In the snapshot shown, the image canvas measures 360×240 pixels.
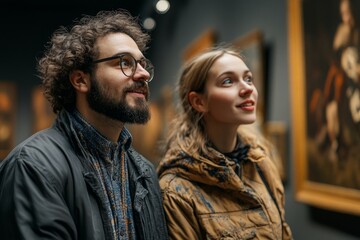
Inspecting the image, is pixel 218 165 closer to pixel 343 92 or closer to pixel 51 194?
pixel 51 194

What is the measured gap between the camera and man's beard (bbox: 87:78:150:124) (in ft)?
7.01

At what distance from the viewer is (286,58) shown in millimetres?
4375

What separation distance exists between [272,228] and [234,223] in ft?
0.74

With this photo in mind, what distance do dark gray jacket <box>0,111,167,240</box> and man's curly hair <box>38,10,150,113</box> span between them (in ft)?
0.61

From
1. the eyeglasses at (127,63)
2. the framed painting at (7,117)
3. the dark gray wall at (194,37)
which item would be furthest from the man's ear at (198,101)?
the framed painting at (7,117)

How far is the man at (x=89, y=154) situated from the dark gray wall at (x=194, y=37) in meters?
1.90

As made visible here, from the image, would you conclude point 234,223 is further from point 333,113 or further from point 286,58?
point 286,58

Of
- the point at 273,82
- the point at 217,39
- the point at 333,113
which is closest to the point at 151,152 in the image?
the point at 217,39

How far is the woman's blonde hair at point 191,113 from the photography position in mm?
2580

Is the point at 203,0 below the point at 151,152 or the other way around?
the other way around

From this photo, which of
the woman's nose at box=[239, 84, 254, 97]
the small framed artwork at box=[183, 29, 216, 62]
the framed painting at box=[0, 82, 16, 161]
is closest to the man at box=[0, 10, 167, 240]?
the woman's nose at box=[239, 84, 254, 97]

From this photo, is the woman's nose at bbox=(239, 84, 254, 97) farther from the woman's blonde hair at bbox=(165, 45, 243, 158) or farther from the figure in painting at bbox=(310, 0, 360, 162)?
the figure in painting at bbox=(310, 0, 360, 162)

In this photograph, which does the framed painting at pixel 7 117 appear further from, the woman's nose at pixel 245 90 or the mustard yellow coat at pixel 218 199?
the woman's nose at pixel 245 90

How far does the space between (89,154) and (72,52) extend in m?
0.49
